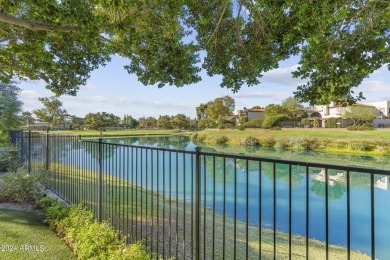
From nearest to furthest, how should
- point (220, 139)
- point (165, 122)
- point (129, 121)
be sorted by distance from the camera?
point (220, 139) → point (165, 122) → point (129, 121)

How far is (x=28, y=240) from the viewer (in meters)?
3.16

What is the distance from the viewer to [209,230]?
5137 millimetres

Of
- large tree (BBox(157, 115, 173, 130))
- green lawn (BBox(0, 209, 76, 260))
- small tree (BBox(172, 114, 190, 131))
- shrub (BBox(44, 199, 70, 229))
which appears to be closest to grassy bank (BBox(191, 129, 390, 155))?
shrub (BBox(44, 199, 70, 229))

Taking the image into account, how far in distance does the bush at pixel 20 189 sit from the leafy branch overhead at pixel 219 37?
7.72ft

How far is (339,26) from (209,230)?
4357 mm

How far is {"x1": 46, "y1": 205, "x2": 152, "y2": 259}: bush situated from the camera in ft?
8.26

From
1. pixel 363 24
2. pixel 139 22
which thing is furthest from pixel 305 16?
pixel 139 22

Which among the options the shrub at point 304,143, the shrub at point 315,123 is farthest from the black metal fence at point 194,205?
the shrub at point 315,123

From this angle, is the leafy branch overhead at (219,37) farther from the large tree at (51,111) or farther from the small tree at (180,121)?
the small tree at (180,121)

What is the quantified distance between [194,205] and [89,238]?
1504 millimetres

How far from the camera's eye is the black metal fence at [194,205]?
1.80 m

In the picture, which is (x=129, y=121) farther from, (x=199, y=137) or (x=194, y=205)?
(x=194, y=205)

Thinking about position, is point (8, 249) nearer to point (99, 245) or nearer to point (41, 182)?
point (99, 245)

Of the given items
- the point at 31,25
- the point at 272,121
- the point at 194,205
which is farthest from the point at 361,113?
the point at 31,25
